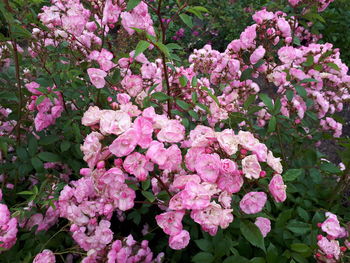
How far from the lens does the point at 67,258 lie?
1.58m

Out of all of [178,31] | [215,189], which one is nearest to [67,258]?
[215,189]

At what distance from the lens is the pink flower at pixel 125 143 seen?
100cm

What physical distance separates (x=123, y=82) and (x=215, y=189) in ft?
2.98

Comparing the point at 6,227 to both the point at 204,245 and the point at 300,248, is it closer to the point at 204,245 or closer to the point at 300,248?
the point at 204,245

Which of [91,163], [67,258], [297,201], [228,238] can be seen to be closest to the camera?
[91,163]

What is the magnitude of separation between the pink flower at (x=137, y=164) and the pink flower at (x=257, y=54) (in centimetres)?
111

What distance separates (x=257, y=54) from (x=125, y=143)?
114cm

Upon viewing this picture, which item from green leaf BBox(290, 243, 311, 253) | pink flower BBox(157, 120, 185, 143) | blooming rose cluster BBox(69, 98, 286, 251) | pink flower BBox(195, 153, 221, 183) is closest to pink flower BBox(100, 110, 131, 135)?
blooming rose cluster BBox(69, 98, 286, 251)

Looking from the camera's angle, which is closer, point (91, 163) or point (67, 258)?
point (91, 163)

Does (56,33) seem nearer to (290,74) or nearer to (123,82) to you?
(123,82)

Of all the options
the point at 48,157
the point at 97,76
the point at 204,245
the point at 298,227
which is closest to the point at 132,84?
the point at 97,76

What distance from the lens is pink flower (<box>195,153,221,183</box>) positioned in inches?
39.3

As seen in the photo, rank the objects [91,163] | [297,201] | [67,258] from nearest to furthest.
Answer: [91,163] < [67,258] < [297,201]

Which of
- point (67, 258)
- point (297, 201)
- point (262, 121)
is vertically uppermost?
point (262, 121)
